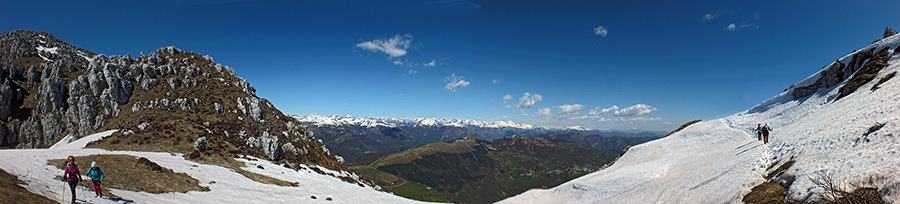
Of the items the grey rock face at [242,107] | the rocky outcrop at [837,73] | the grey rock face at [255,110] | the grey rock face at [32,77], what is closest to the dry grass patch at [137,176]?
the grey rock face at [242,107]

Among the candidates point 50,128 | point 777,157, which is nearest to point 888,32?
point 777,157

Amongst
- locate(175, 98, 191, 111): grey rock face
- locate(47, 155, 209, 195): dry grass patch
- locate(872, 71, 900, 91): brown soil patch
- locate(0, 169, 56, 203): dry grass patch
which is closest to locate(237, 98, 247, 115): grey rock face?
locate(175, 98, 191, 111): grey rock face

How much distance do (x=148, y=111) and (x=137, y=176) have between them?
88.1 meters

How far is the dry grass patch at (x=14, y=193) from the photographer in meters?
18.2

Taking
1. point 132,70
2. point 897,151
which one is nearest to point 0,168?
point 897,151

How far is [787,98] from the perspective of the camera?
58781 millimetres

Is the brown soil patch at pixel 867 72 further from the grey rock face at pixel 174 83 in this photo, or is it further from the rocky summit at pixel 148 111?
the grey rock face at pixel 174 83

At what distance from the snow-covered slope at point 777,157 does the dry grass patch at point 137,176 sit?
40.5 m

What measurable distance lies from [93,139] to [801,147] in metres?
121

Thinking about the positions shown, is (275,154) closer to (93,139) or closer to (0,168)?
(93,139)

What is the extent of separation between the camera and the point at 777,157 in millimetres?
24891

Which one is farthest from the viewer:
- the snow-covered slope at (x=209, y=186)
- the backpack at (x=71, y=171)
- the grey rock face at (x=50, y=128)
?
the grey rock face at (x=50, y=128)

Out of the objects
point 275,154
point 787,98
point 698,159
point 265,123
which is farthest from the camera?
point 265,123

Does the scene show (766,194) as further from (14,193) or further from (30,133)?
(30,133)
